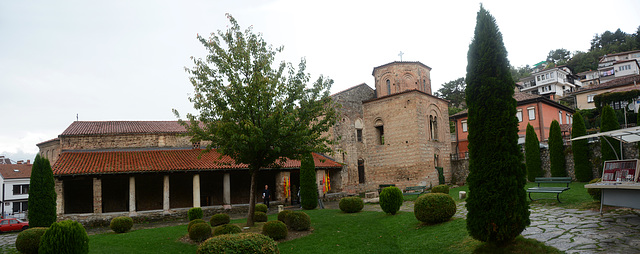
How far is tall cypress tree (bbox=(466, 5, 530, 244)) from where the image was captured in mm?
6133

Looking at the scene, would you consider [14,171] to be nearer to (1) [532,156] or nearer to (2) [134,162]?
(2) [134,162]

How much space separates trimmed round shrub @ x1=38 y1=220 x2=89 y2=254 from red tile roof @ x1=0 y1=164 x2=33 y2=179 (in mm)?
40678

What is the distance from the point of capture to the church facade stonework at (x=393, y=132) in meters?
25.6

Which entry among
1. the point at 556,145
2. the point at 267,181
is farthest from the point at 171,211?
the point at 556,145

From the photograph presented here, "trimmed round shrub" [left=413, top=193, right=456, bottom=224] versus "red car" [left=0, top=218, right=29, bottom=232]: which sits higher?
"trimmed round shrub" [left=413, top=193, right=456, bottom=224]

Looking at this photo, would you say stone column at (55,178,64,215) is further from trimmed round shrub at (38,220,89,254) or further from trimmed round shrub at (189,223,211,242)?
trimmed round shrub at (38,220,89,254)

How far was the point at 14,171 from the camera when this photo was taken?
126ft

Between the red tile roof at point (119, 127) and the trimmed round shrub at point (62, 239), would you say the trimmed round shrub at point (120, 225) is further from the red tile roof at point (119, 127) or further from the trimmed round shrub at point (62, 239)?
the red tile roof at point (119, 127)

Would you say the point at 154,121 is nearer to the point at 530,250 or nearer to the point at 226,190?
the point at 226,190

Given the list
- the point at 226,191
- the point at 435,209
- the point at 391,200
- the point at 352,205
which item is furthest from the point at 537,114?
the point at 226,191

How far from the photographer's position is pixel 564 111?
1313 inches

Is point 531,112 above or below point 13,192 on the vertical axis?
above

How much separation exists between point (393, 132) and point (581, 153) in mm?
11633

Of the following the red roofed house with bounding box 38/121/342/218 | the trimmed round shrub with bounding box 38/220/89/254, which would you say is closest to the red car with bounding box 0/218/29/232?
the red roofed house with bounding box 38/121/342/218
